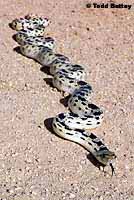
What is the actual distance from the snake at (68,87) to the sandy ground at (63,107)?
118 mm

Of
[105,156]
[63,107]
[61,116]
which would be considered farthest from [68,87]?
[105,156]

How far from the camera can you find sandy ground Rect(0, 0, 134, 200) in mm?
6316

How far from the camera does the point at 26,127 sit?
743 cm

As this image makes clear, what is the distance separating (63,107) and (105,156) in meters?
1.59

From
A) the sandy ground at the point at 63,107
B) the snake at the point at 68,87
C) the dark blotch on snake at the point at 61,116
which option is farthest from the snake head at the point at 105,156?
the dark blotch on snake at the point at 61,116

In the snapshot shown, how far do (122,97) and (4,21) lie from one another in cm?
361

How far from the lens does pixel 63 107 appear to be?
8.08 m

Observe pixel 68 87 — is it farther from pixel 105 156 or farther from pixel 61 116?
pixel 105 156

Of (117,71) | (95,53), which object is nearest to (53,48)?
(95,53)

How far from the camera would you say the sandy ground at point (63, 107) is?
6.32m

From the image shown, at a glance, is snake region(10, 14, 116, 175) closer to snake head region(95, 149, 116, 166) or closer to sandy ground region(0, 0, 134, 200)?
snake head region(95, 149, 116, 166)

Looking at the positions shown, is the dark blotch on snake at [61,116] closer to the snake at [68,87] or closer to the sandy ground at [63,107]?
the snake at [68,87]

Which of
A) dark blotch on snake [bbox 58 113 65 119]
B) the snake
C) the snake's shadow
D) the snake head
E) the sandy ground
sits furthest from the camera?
dark blotch on snake [bbox 58 113 65 119]

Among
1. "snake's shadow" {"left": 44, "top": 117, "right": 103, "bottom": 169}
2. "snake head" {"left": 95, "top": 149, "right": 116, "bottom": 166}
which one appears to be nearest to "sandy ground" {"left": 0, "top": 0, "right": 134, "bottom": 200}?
"snake's shadow" {"left": 44, "top": 117, "right": 103, "bottom": 169}
